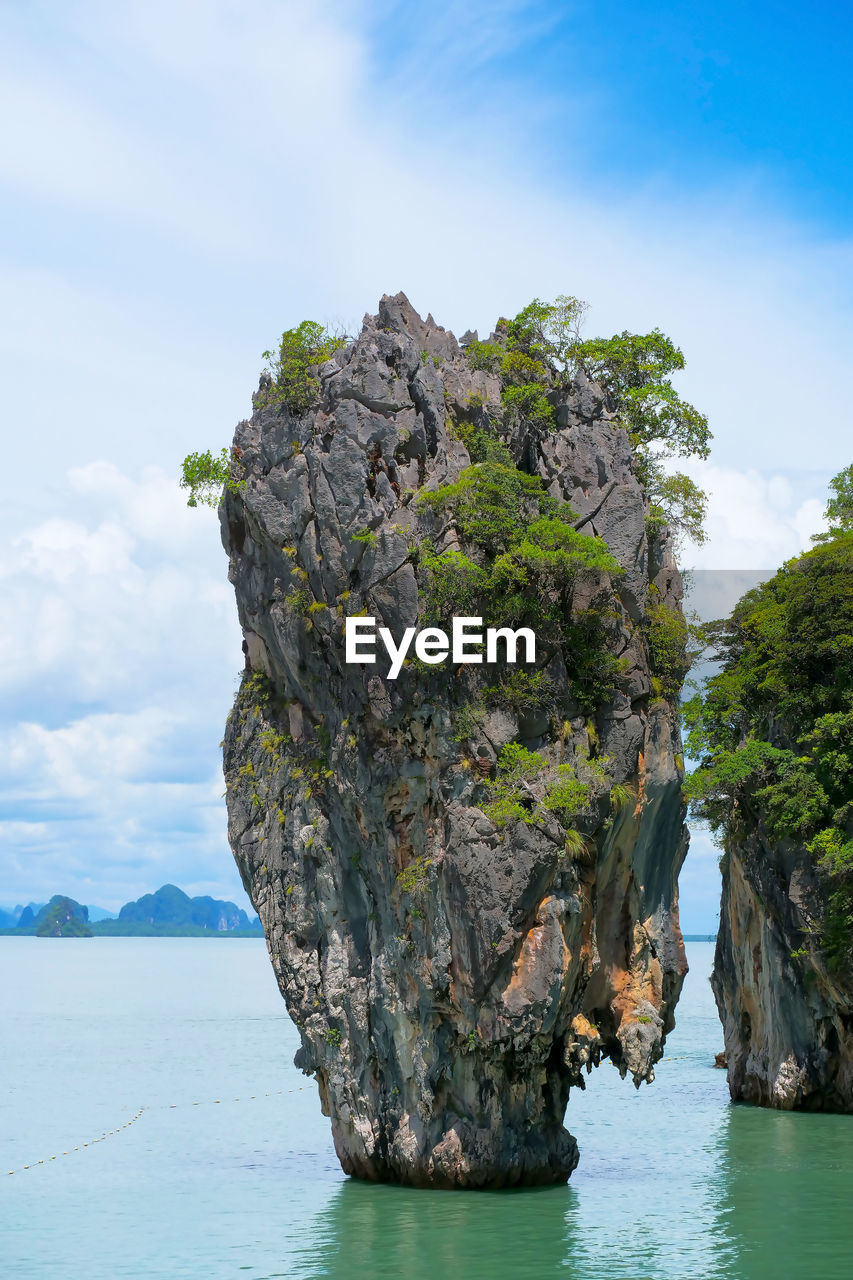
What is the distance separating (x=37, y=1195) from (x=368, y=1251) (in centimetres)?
1050

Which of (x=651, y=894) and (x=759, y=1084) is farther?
(x=759, y=1084)

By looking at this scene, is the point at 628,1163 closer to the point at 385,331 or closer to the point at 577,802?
the point at 577,802

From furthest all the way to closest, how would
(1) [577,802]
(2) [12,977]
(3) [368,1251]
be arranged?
(2) [12,977] → (1) [577,802] → (3) [368,1251]

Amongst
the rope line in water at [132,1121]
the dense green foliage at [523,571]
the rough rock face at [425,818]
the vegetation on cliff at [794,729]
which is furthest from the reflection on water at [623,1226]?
the rope line in water at [132,1121]

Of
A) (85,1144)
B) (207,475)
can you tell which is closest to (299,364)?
(207,475)

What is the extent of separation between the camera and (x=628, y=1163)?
30625 mm

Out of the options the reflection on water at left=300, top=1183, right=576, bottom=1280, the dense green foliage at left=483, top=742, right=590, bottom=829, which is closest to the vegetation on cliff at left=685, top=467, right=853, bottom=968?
the dense green foliage at left=483, top=742, right=590, bottom=829

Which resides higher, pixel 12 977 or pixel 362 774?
pixel 362 774

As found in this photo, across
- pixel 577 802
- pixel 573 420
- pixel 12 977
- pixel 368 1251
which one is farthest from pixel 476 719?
pixel 12 977

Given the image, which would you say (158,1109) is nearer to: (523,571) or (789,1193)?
(789,1193)

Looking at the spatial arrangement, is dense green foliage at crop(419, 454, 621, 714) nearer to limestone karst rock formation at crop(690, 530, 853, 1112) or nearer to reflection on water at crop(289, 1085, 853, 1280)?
limestone karst rock formation at crop(690, 530, 853, 1112)

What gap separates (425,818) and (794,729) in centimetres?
1168

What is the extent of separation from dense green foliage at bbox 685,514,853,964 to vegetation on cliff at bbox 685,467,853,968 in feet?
0.08

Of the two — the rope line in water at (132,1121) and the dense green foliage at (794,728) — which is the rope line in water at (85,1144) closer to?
the rope line in water at (132,1121)
